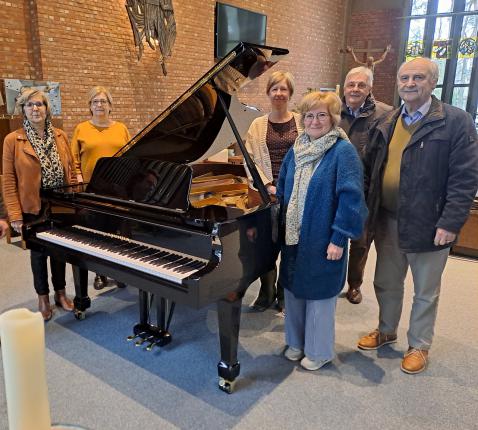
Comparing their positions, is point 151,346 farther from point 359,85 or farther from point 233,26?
point 233,26

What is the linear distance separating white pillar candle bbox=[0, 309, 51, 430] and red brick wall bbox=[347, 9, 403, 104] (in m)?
10.1

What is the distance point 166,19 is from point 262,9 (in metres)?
2.64

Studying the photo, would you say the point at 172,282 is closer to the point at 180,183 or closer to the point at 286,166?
the point at 180,183

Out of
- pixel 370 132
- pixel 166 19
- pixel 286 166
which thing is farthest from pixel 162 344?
pixel 166 19

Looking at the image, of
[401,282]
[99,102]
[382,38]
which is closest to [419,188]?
[401,282]

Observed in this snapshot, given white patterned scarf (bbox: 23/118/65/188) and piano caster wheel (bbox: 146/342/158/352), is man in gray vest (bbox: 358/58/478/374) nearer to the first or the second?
piano caster wheel (bbox: 146/342/158/352)

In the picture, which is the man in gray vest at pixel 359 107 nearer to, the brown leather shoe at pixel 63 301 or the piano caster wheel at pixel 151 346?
the piano caster wheel at pixel 151 346

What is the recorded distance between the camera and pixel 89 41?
209 inches

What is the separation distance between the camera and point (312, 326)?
234 centimetres

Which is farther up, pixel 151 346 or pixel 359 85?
pixel 359 85

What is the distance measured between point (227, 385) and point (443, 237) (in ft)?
4.42

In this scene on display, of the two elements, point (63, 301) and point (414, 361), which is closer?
point (414, 361)

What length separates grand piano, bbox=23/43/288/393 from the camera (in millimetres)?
1939

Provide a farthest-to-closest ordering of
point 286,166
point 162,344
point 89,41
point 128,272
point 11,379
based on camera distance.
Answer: point 89,41 → point 162,344 → point 286,166 → point 128,272 → point 11,379
